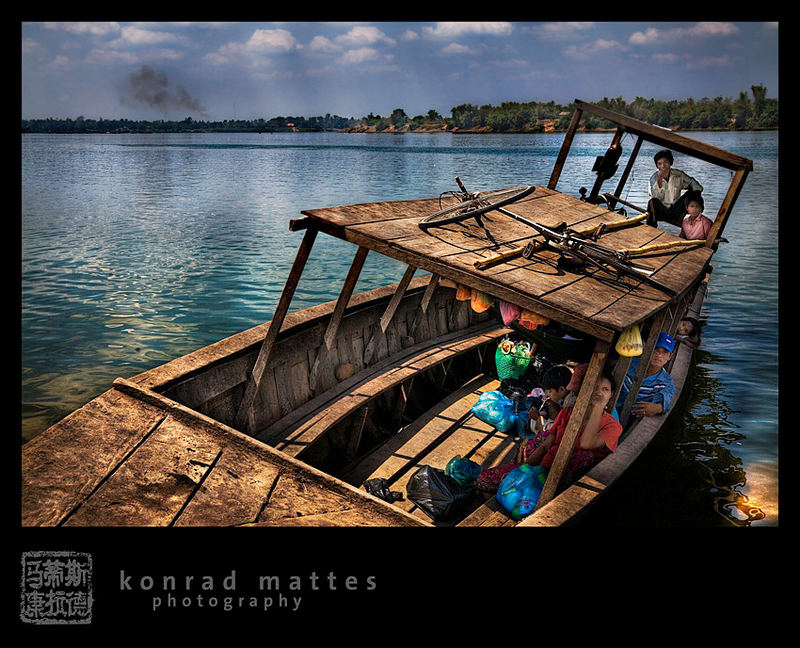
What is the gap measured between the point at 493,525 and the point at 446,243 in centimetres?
200

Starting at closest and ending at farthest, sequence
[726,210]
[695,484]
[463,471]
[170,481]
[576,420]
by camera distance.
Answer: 1. [170,481]
2. [576,420]
3. [463,471]
4. [695,484]
5. [726,210]

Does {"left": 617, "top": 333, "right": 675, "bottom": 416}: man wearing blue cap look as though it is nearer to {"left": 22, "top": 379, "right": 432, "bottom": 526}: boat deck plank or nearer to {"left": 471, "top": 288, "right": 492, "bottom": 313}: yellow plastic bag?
{"left": 471, "top": 288, "right": 492, "bottom": 313}: yellow plastic bag

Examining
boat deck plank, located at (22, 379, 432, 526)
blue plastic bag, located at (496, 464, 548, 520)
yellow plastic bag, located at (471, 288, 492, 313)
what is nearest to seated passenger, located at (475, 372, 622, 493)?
blue plastic bag, located at (496, 464, 548, 520)

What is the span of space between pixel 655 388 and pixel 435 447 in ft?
7.02

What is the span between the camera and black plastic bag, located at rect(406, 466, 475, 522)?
495 cm

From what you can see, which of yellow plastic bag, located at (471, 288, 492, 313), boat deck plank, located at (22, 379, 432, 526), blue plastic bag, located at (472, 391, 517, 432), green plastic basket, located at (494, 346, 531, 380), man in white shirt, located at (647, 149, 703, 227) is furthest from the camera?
man in white shirt, located at (647, 149, 703, 227)

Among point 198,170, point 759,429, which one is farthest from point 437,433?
point 198,170

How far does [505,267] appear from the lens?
4527mm

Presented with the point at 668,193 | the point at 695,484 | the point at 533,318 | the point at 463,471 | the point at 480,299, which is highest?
the point at 668,193

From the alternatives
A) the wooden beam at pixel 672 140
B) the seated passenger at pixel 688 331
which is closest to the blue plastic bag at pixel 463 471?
the seated passenger at pixel 688 331

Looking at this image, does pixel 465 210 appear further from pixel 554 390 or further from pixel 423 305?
pixel 423 305

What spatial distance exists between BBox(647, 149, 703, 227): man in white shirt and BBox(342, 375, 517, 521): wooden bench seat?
153 inches

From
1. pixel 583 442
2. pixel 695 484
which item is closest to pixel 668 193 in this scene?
pixel 695 484
